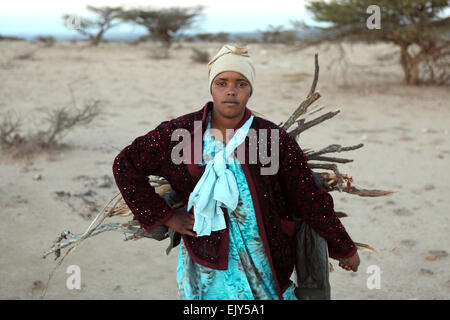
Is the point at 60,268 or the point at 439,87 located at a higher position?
the point at 439,87

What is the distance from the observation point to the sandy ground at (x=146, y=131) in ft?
11.3

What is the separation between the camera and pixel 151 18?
2653cm

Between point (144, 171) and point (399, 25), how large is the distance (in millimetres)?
9244

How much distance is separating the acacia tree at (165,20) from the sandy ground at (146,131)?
582 inches

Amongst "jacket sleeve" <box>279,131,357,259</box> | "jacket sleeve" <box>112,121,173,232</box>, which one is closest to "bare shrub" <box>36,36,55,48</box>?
"jacket sleeve" <box>112,121,173,232</box>

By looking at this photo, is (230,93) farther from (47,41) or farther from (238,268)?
(47,41)

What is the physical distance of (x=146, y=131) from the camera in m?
7.14

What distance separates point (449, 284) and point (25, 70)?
11.8m

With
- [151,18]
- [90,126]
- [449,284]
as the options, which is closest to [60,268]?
[449,284]

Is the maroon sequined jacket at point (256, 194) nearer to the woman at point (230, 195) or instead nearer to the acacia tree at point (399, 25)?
the woman at point (230, 195)

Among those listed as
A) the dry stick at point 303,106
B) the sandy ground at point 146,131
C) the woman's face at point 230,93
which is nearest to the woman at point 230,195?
the woman's face at point 230,93

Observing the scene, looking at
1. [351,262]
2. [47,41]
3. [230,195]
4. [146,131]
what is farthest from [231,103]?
[47,41]

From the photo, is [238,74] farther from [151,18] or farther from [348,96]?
→ [151,18]

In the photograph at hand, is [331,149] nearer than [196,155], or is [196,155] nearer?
[196,155]
